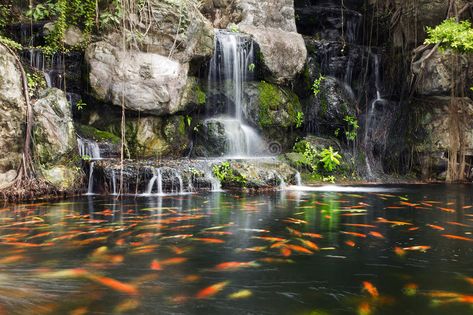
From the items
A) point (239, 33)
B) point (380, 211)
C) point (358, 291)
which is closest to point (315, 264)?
point (358, 291)

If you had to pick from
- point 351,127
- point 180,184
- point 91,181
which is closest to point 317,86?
point 351,127

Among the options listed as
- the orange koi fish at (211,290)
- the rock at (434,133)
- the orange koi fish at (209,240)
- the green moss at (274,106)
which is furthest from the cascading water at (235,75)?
the orange koi fish at (211,290)

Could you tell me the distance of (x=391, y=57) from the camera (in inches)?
550

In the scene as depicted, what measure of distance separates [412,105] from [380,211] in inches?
322

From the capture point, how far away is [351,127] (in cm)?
1346

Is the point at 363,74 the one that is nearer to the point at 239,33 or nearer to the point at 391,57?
the point at 391,57

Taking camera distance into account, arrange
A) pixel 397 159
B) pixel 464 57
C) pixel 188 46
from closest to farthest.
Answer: pixel 188 46
pixel 464 57
pixel 397 159

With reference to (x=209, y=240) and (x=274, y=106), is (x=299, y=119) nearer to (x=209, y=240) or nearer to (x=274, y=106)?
(x=274, y=106)

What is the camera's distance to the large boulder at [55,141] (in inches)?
309

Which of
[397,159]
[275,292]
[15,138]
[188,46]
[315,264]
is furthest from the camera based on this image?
[397,159]

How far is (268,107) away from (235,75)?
51.8 inches

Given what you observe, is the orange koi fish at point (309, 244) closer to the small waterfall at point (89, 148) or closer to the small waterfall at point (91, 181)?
the small waterfall at point (91, 181)

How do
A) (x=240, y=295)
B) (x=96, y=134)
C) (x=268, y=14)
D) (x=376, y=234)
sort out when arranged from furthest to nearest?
(x=268, y=14), (x=96, y=134), (x=376, y=234), (x=240, y=295)

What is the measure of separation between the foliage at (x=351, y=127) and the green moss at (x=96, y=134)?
696cm
